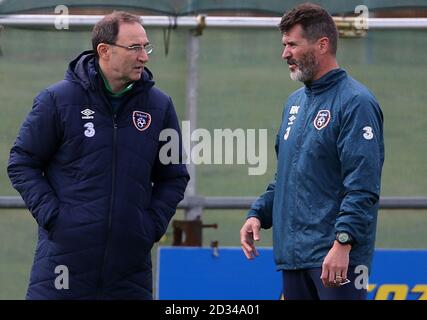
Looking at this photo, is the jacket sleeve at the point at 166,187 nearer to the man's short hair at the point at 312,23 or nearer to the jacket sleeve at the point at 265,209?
the jacket sleeve at the point at 265,209

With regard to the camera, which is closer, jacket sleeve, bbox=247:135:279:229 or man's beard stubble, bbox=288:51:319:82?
man's beard stubble, bbox=288:51:319:82

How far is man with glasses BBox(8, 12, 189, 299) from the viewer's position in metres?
5.18

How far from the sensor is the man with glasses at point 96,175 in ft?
17.0

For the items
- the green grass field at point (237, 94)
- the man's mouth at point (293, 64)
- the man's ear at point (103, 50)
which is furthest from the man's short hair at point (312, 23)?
the green grass field at point (237, 94)

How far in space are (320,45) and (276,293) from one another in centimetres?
240

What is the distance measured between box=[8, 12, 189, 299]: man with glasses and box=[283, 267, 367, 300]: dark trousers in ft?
2.32

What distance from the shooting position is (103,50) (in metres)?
5.39

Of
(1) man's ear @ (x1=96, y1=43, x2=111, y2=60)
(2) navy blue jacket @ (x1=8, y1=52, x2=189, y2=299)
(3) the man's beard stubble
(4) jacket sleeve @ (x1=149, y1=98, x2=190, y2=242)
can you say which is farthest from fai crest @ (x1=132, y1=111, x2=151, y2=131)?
(3) the man's beard stubble

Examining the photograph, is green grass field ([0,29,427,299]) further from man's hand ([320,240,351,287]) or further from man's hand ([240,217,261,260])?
man's hand ([320,240,351,287])

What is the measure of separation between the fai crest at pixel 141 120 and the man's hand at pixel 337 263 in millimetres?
1144

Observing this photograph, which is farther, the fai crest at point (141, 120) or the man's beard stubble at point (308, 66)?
the fai crest at point (141, 120)

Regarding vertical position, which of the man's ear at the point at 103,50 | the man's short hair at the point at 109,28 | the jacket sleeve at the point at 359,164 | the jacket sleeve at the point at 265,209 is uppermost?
the man's short hair at the point at 109,28

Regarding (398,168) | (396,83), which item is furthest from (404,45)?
(398,168)
